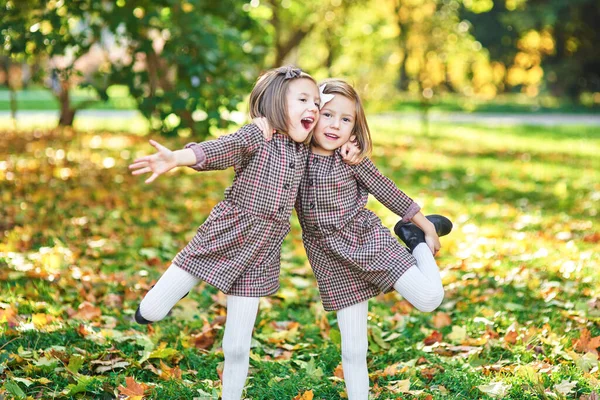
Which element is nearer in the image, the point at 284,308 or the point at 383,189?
the point at 383,189

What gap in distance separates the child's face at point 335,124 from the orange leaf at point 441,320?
1.74 metres

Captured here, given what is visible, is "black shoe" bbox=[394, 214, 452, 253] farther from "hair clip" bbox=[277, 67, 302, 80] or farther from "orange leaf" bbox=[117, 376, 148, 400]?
"orange leaf" bbox=[117, 376, 148, 400]

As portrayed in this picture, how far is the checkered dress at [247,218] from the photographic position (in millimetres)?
3010

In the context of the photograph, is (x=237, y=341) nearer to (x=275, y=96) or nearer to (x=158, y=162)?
(x=158, y=162)

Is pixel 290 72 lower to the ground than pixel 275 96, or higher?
higher

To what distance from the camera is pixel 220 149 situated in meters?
2.90

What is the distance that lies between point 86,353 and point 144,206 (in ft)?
13.0

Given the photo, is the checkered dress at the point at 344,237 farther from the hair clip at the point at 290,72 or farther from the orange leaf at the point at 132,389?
the orange leaf at the point at 132,389

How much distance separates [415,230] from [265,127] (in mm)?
810

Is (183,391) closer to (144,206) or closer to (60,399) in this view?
(60,399)

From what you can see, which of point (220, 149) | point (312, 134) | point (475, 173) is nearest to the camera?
point (220, 149)

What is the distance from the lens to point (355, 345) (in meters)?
3.12

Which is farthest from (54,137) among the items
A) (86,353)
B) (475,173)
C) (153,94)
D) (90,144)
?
(86,353)

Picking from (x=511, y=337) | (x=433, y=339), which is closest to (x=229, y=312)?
(x=433, y=339)
